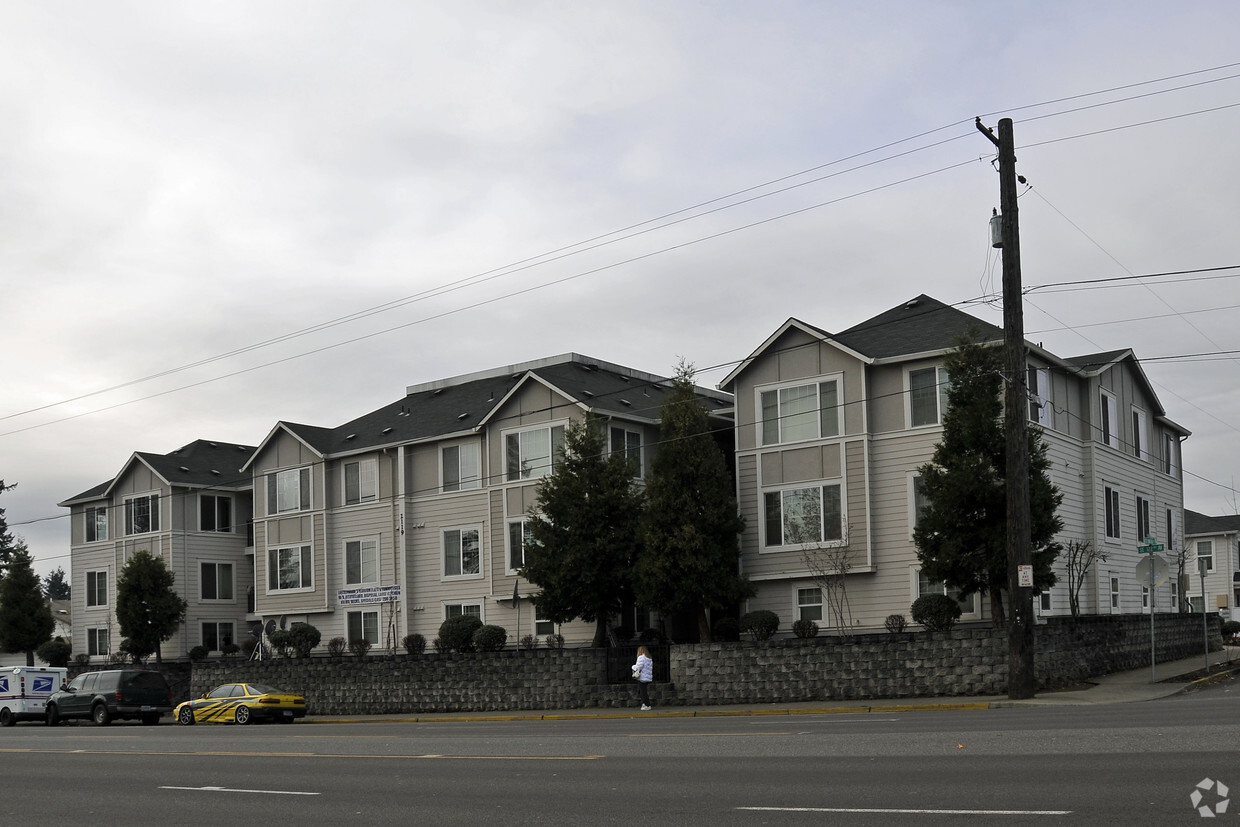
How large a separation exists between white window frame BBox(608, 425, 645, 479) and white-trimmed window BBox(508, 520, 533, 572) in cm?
395

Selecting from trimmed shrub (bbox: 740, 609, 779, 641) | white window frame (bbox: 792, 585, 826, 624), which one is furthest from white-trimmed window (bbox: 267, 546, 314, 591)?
white window frame (bbox: 792, 585, 826, 624)

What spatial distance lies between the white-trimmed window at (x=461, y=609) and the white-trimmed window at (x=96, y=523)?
2070cm

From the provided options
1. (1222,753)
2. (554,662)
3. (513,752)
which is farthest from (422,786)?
(554,662)

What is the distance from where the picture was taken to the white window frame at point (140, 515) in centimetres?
5497

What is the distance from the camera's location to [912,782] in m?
12.2

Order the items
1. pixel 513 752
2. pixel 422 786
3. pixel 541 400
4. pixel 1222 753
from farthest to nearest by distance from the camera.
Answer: pixel 541 400 < pixel 513 752 < pixel 422 786 < pixel 1222 753

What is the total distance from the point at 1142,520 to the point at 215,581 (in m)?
36.9

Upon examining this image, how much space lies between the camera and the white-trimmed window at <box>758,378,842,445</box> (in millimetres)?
37219

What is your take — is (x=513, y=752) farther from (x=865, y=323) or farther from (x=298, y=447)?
(x=298, y=447)

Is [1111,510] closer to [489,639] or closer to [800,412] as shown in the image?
[800,412]

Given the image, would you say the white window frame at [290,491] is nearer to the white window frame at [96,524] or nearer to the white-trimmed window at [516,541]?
the white-trimmed window at [516,541]

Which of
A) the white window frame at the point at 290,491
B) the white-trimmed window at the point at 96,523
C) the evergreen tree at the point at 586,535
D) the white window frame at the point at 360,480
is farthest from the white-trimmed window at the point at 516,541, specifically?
the white-trimmed window at the point at 96,523

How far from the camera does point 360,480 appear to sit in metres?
48.2

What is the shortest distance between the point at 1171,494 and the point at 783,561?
17.3m
